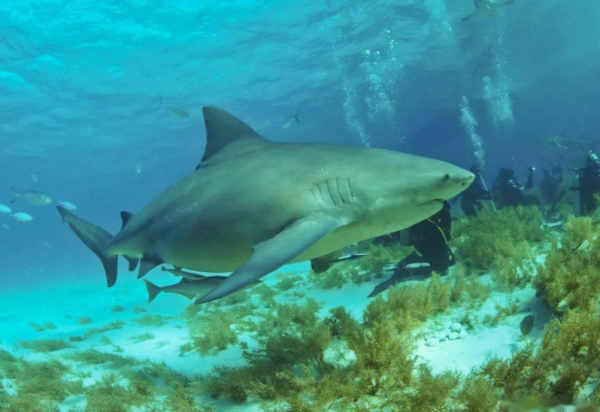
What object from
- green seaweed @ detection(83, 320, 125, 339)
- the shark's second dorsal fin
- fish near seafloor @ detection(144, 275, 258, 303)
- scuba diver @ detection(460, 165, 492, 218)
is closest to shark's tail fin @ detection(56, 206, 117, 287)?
fish near seafloor @ detection(144, 275, 258, 303)

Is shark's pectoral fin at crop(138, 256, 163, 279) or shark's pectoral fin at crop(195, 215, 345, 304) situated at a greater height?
shark's pectoral fin at crop(195, 215, 345, 304)

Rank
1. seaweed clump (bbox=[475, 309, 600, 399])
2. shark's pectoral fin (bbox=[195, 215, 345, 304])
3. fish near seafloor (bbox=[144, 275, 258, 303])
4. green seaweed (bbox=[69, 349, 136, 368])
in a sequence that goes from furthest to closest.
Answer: green seaweed (bbox=[69, 349, 136, 368]) < fish near seafloor (bbox=[144, 275, 258, 303]) < seaweed clump (bbox=[475, 309, 600, 399]) < shark's pectoral fin (bbox=[195, 215, 345, 304])

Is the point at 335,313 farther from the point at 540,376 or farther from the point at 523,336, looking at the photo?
the point at 540,376

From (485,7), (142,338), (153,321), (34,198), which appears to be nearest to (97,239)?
(142,338)

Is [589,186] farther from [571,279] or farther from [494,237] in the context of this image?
[571,279]

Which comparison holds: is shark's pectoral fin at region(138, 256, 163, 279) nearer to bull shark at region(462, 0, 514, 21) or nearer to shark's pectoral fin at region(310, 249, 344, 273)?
shark's pectoral fin at region(310, 249, 344, 273)

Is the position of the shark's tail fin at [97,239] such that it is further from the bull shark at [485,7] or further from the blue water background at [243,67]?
the bull shark at [485,7]

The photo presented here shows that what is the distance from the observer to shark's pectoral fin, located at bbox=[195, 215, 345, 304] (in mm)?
2219

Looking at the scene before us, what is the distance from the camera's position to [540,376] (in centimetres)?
263

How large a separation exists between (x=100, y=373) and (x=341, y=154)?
4657 millimetres

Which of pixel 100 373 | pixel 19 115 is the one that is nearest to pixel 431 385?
pixel 100 373

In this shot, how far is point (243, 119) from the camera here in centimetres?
3716

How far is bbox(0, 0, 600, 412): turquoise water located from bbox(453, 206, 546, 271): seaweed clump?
282 millimetres

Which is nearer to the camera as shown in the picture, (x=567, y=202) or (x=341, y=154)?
(x=341, y=154)
